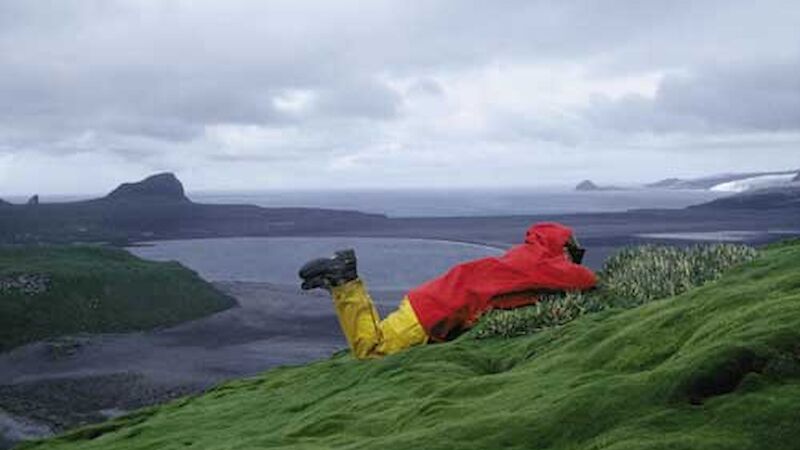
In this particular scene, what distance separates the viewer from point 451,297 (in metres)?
24.5

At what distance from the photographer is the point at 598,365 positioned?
1459 cm

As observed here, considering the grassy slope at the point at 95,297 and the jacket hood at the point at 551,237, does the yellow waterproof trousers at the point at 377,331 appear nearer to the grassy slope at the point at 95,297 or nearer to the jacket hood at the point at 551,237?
the jacket hood at the point at 551,237

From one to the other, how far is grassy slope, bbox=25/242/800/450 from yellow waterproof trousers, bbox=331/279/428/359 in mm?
802

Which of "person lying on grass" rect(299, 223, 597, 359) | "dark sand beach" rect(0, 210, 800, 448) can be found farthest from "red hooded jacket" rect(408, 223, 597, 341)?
"dark sand beach" rect(0, 210, 800, 448)

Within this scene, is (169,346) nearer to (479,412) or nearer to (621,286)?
(621,286)

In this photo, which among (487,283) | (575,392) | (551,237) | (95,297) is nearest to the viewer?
(575,392)

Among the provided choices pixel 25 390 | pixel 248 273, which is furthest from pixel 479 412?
pixel 248 273

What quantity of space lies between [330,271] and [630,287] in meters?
8.85

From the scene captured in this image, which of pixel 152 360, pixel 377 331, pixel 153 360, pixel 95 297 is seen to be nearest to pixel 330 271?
pixel 377 331

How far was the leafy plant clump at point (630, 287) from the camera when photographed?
2284 cm

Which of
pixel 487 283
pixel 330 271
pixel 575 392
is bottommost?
pixel 575 392

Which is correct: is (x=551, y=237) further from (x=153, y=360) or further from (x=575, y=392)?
(x=153, y=360)

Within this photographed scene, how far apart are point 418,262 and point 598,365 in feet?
557

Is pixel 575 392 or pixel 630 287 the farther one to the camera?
pixel 630 287
